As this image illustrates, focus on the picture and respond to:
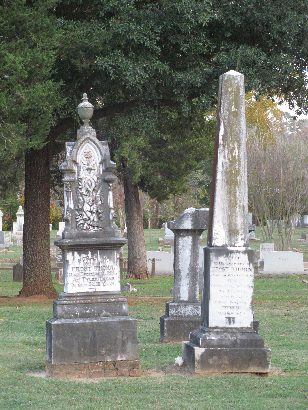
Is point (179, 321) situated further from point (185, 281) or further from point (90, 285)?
point (90, 285)

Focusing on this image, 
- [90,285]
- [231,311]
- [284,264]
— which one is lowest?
[231,311]

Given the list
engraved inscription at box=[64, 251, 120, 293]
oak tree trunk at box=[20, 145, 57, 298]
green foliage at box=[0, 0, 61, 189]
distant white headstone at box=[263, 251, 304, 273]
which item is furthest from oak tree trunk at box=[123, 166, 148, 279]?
engraved inscription at box=[64, 251, 120, 293]

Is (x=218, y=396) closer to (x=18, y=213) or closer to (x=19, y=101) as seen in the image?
(x=19, y=101)

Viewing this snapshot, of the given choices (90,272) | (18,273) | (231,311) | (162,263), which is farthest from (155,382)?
(162,263)

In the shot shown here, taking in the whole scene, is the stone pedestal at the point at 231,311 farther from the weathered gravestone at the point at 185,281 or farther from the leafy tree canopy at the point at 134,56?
the leafy tree canopy at the point at 134,56

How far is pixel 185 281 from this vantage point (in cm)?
1579

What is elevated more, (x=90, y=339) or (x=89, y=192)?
(x=89, y=192)

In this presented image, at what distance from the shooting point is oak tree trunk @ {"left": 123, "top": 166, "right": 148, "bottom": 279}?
34.3 metres

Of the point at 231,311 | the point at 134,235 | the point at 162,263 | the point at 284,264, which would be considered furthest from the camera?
the point at 162,263

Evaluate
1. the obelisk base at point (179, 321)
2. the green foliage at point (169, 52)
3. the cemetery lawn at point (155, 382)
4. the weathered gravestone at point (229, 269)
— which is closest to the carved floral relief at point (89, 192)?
the weathered gravestone at point (229, 269)

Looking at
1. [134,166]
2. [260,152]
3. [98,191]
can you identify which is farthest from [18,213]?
[98,191]

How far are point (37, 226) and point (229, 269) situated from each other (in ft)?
41.9

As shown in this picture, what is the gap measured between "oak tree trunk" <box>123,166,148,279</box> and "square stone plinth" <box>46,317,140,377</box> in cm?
2168

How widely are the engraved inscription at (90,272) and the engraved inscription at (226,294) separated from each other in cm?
128
